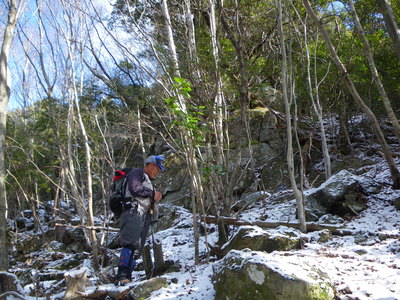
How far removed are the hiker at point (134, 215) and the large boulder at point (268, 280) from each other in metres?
1.39

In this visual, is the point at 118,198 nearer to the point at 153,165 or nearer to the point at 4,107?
the point at 153,165

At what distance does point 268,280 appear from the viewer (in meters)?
2.67

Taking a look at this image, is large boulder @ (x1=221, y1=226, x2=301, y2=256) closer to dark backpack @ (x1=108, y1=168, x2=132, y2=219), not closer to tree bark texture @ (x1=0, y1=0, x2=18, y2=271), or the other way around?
dark backpack @ (x1=108, y1=168, x2=132, y2=219)

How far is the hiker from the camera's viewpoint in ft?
12.8

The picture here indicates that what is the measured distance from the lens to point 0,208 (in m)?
4.91

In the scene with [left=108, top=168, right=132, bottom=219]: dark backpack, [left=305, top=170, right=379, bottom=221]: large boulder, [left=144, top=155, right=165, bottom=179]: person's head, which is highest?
[left=144, top=155, right=165, bottom=179]: person's head

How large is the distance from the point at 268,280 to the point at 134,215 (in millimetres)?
2084

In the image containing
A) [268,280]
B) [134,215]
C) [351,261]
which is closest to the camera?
[268,280]

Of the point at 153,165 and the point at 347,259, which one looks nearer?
the point at 347,259

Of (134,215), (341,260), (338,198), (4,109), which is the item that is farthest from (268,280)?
(4,109)

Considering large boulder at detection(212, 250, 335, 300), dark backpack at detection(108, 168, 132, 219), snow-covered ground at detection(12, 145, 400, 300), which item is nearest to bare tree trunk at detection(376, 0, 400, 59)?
A: snow-covered ground at detection(12, 145, 400, 300)

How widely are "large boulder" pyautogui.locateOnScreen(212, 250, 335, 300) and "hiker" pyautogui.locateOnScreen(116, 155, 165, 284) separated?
4.58 ft

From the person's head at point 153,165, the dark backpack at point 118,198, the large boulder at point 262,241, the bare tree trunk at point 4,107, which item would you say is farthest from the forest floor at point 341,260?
the person's head at point 153,165

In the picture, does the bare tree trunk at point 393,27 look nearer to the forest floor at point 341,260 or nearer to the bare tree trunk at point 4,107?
the forest floor at point 341,260
